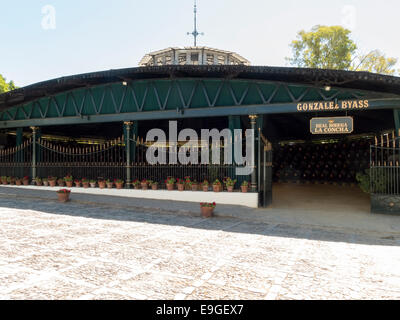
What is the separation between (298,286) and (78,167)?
14891mm

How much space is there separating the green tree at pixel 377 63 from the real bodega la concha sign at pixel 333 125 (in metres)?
34.3

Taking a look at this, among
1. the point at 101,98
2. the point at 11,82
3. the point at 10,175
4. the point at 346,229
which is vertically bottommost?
the point at 346,229

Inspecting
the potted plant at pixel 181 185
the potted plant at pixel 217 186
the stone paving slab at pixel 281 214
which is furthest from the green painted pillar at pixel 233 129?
the potted plant at pixel 181 185

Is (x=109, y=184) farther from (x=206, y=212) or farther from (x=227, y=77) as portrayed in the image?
(x=227, y=77)

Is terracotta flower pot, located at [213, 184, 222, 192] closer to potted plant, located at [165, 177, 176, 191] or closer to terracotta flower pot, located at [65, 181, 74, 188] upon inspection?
potted plant, located at [165, 177, 176, 191]

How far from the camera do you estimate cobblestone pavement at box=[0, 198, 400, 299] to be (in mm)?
4164

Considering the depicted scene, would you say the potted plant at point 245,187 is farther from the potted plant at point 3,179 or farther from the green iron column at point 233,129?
the potted plant at point 3,179

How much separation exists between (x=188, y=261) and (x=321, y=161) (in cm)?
1911

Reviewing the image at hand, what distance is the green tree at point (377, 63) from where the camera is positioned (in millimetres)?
38969

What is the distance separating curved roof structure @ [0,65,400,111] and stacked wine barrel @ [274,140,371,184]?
9.50 metres

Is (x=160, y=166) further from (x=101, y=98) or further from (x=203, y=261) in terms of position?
(x=203, y=261)

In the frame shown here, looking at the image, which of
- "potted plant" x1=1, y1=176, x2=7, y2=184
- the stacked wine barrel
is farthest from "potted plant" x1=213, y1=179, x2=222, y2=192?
"potted plant" x1=1, y1=176, x2=7, y2=184
